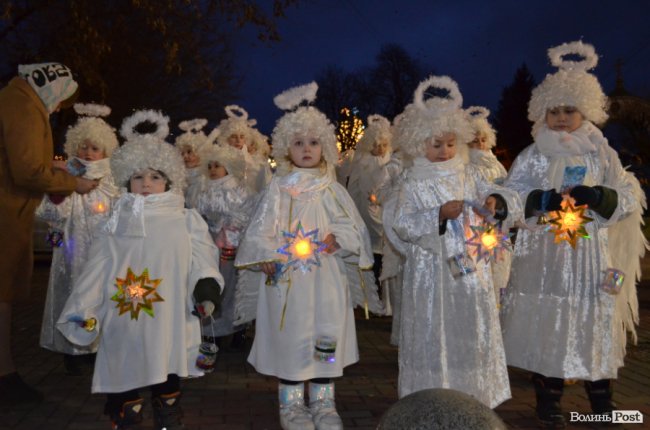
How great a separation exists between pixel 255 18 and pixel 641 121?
8868 mm

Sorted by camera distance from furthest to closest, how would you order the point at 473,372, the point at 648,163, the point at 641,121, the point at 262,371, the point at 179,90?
the point at 179,90, the point at 648,163, the point at 641,121, the point at 262,371, the point at 473,372

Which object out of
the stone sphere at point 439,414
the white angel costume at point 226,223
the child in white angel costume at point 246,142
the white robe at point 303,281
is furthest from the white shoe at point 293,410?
the child in white angel costume at point 246,142

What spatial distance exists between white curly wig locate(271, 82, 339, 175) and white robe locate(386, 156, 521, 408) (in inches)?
29.1

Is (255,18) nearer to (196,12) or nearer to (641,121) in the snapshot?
(196,12)

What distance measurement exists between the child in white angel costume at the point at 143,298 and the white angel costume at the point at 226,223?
2368 mm

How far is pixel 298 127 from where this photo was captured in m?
5.01

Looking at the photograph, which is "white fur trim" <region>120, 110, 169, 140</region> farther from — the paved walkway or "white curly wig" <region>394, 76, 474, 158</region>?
the paved walkway

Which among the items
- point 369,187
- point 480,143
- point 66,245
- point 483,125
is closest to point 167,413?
point 66,245

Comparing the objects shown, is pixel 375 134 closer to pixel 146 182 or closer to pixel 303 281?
pixel 303 281

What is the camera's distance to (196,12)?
9.44m

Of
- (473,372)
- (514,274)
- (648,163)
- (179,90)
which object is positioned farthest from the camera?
(179,90)

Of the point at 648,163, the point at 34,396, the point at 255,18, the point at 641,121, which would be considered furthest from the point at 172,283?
the point at 648,163

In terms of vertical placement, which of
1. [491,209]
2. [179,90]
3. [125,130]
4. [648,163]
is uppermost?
[179,90]

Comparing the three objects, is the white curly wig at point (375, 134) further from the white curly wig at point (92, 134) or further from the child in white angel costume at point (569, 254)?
the child in white angel costume at point (569, 254)
